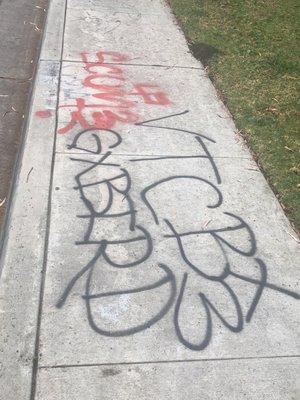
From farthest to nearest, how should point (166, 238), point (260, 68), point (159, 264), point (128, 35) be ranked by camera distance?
point (128, 35), point (260, 68), point (166, 238), point (159, 264)

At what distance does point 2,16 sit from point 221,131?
13.0 ft

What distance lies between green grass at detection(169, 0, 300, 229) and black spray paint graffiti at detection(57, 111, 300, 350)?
21.5 inches

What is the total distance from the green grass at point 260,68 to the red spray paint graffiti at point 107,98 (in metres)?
0.77

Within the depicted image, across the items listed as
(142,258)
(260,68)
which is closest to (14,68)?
(260,68)

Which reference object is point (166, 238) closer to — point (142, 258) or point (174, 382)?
point (142, 258)

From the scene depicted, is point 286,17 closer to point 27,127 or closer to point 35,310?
point 27,127

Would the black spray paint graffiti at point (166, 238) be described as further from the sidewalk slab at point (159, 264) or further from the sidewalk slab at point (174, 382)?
the sidewalk slab at point (174, 382)

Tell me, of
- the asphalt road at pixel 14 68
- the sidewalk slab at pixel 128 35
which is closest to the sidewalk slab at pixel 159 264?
the asphalt road at pixel 14 68

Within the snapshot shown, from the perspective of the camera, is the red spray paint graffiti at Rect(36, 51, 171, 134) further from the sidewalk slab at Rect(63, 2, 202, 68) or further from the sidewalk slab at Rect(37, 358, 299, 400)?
the sidewalk slab at Rect(37, 358, 299, 400)

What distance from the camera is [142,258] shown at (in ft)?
10.8

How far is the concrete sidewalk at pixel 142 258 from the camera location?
2686 millimetres

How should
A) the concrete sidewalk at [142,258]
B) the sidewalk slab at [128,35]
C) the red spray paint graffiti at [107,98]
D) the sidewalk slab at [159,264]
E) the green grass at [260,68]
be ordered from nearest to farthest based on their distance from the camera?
the concrete sidewalk at [142,258] → the sidewalk slab at [159,264] → the green grass at [260,68] → the red spray paint graffiti at [107,98] → the sidewalk slab at [128,35]

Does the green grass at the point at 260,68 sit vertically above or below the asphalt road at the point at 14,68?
above

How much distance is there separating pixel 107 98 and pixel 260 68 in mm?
1932
